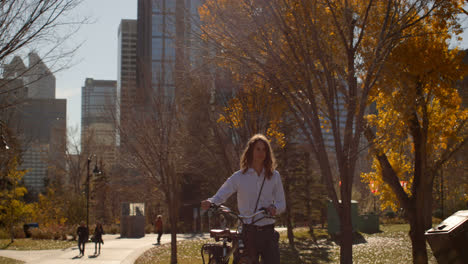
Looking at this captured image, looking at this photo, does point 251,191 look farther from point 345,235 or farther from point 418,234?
point 418,234

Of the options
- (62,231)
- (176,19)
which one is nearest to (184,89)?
(176,19)

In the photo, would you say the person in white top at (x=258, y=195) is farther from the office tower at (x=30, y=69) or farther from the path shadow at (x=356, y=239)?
the path shadow at (x=356, y=239)

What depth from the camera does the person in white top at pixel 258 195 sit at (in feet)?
16.4

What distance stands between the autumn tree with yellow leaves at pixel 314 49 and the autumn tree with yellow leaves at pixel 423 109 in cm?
104

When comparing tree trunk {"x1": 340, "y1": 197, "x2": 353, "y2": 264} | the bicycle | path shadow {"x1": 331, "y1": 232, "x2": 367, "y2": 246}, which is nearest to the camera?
the bicycle

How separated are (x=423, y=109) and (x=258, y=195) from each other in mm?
9585

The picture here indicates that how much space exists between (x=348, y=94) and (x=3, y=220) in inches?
1252

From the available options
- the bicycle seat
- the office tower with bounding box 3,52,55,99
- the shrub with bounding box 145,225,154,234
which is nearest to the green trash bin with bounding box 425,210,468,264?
the bicycle seat

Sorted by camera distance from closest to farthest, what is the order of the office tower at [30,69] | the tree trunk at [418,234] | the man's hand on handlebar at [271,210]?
the man's hand on handlebar at [271,210]
the office tower at [30,69]
the tree trunk at [418,234]

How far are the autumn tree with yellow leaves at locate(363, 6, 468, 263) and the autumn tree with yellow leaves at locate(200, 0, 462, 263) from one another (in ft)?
3.40

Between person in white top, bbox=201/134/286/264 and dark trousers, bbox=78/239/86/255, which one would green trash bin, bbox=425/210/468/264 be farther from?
dark trousers, bbox=78/239/86/255

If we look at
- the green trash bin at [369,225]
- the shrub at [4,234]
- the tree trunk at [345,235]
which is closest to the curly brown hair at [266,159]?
the tree trunk at [345,235]

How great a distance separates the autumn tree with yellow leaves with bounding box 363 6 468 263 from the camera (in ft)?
38.5

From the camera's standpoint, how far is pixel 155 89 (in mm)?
18797
